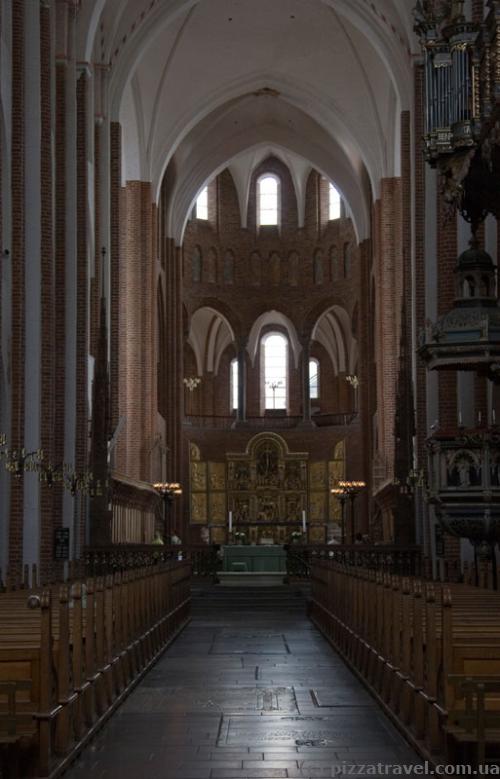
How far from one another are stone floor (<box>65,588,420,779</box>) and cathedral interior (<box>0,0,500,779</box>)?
49mm

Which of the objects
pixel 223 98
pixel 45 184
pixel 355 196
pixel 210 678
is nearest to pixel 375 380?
pixel 355 196

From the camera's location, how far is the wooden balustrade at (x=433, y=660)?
743cm

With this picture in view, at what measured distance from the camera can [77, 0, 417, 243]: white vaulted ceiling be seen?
33438 mm

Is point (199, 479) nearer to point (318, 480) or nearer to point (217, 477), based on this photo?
point (217, 477)

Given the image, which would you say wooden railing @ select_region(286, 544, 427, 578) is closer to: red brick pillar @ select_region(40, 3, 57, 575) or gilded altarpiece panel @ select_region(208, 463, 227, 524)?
red brick pillar @ select_region(40, 3, 57, 575)

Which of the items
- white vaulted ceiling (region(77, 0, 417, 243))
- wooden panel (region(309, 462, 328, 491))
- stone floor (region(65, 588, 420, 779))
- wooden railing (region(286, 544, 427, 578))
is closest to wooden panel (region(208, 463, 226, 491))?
wooden panel (region(309, 462, 328, 491))

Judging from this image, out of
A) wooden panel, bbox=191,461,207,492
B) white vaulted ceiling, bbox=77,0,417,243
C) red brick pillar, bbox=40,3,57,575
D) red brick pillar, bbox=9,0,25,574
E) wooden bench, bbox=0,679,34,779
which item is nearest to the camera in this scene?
wooden bench, bbox=0,679,34,779

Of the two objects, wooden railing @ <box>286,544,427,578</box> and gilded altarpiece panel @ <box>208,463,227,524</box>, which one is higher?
gilded altarpiece panel @ <box>208,463,227,524</box>

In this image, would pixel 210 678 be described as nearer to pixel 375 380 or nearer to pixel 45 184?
pixel 45 184

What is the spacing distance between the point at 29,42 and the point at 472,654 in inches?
669

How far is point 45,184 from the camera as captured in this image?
A: 2280cm

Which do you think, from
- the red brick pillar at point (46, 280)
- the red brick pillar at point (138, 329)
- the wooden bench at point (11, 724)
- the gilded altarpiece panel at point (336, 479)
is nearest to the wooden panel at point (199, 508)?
the gilded altarpiece panel at point (336, 479)

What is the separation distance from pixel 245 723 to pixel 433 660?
2.42 meters

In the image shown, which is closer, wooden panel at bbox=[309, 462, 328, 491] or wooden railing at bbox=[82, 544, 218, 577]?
wooden railing at bbox=[82, 544, 218, 577]
